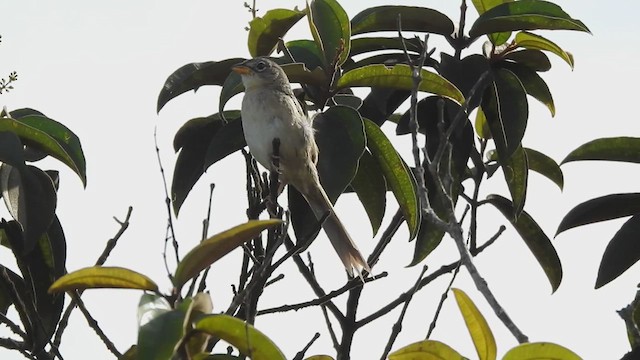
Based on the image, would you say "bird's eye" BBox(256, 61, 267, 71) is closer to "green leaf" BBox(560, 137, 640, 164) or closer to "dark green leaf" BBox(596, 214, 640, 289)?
"green leaf" BBox(560, 137, 640, 164)

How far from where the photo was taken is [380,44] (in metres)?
4.10

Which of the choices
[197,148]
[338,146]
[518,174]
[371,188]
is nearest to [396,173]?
[371,188]

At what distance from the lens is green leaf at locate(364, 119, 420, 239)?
3.66 meters

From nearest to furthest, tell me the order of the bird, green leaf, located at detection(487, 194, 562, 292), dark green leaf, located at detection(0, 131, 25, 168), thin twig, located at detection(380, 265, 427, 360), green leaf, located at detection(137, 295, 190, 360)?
green leaf, located at detection(137, 295, 190, 360) → thin twig, located at detection(380, 265, 427, 360) → dark green leaf, located at detection(0, 131, 25, 168) → green leaf, located at detection(487, 194, 562, 292) → the bird

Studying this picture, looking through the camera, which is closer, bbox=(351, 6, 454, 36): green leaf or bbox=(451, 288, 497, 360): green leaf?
bbox=(451, 288, 497, 360): green leaf

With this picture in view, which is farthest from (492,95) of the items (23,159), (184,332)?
(184,332)

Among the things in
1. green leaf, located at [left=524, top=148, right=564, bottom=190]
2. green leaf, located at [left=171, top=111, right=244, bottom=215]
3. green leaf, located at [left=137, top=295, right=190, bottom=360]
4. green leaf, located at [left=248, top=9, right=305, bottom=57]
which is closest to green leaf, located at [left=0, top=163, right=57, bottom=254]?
green leaf, located at [left=171, top=111, right=244, bottom=215]

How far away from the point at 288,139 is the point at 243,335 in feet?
7.68

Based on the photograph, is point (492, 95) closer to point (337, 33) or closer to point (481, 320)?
point (337, 33)

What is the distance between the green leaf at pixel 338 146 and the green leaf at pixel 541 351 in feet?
4.01

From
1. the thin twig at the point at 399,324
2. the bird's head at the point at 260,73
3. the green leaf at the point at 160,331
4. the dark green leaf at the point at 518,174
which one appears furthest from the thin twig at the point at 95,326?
the dark green leaf at the point at 518,174

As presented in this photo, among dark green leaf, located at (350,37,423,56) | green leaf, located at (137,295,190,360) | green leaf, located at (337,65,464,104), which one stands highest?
dark green leaf, located at (350,37,423,56)

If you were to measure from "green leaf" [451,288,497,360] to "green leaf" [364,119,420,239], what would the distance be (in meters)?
1.14

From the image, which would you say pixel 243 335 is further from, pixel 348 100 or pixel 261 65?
pixel 261 65
